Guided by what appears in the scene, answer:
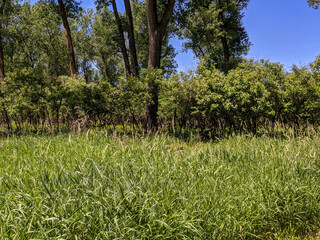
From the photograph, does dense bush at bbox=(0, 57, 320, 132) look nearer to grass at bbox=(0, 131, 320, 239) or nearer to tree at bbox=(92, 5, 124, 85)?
tree at bbox=(92, 5, 124, 85)

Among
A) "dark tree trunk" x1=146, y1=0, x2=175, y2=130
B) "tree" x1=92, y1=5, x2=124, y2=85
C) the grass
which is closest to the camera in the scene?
the grass

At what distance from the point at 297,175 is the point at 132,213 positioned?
300cm

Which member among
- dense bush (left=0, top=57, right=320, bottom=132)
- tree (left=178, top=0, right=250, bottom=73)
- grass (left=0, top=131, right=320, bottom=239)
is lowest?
grass (left=0, top=131, right=320, bottom=239)

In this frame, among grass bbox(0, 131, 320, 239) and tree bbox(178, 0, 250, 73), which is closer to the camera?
grass bbox(0, 131, 320, 239)

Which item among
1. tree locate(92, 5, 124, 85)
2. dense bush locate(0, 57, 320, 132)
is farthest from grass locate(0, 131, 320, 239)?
tree locate(92, 5, 124, 85)

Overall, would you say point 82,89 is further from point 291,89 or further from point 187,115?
point 291,89

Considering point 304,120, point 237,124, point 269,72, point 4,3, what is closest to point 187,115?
point 237,124

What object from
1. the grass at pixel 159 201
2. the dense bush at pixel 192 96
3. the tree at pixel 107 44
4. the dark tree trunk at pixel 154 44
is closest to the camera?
the grass at pixel 159 201

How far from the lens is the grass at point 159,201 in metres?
2.46

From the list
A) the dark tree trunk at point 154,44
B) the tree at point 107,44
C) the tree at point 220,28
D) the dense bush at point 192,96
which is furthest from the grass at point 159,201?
the tree at point 220,28

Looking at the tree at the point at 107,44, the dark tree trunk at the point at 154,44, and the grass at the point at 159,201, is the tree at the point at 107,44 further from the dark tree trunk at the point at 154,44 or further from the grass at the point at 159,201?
the grass at the point at 159,201

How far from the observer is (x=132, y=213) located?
8.75ft

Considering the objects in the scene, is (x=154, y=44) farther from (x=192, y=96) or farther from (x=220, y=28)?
(x=220, y=28)

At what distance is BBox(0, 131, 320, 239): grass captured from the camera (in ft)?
8.06
